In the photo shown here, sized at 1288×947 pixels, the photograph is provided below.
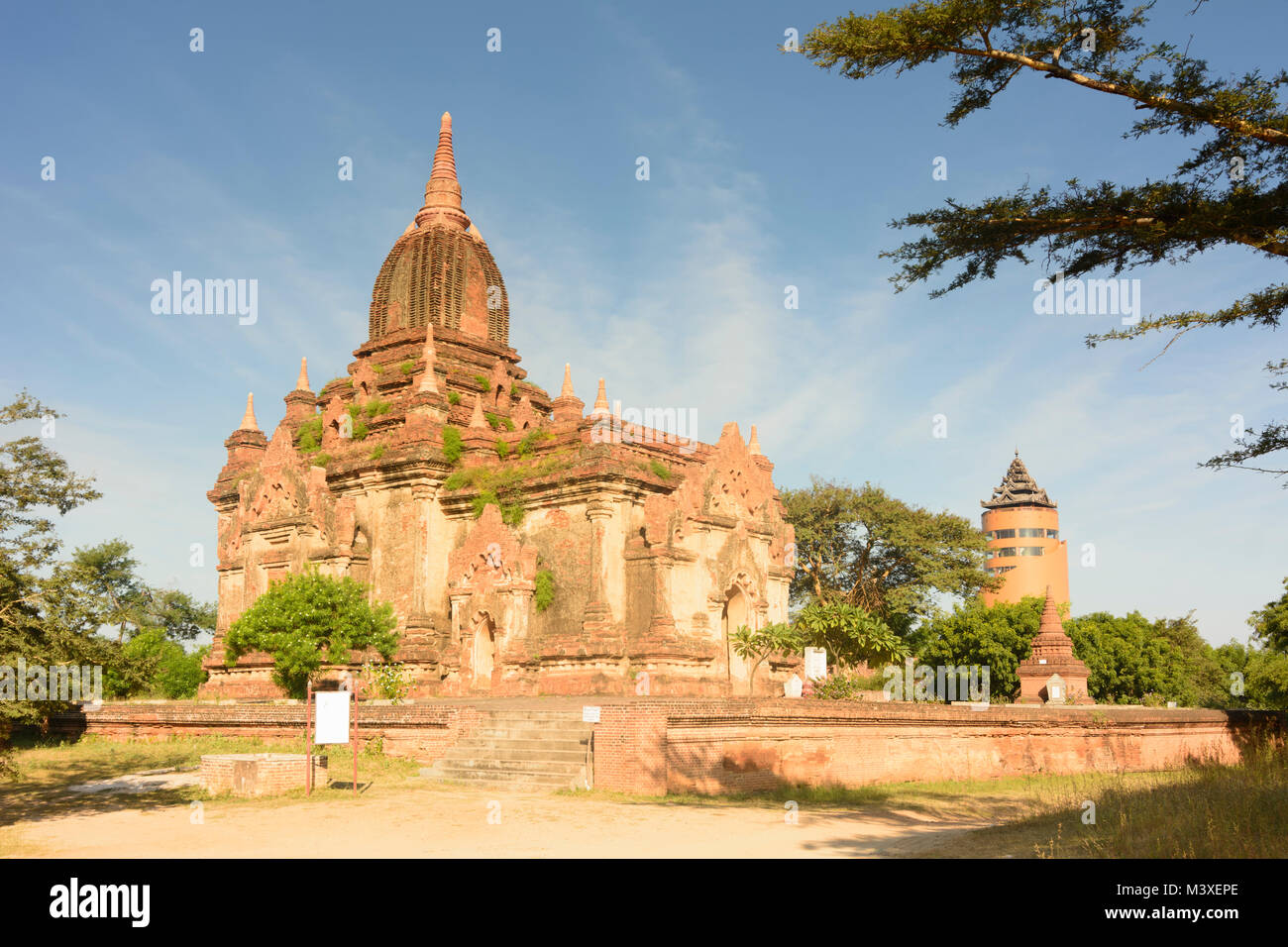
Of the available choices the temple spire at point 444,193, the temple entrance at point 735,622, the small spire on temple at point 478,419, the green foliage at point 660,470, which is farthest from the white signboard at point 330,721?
the temple spire at point 444,193

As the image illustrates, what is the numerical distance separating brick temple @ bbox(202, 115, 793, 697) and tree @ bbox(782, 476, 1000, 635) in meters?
20.4

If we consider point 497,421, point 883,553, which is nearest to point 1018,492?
point 883,553

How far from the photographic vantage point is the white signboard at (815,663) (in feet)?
89.9

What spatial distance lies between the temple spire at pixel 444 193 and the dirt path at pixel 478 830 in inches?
966

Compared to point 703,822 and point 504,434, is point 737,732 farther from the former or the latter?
point 504,434

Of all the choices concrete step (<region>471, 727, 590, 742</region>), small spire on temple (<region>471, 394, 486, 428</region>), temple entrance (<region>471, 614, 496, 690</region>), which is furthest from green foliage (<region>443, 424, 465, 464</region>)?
concrete step (<region>471, 727, 590, 742</region>)

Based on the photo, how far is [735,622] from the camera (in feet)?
99.2

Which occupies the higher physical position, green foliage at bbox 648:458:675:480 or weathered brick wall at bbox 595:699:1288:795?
green foliage at bbox 648:458:675:480

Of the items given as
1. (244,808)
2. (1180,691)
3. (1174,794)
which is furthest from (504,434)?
(1180,691)

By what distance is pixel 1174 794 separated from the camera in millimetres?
14289

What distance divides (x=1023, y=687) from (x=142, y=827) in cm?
2761

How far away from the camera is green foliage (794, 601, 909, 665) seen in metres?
25.5

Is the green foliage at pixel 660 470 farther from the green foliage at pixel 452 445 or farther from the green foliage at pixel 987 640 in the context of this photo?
the green foliage at pixel 987 640

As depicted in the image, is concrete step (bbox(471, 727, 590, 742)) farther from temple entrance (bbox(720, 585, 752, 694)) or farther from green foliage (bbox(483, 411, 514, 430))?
green foliage (bbox(483, 411, 514, 430))
